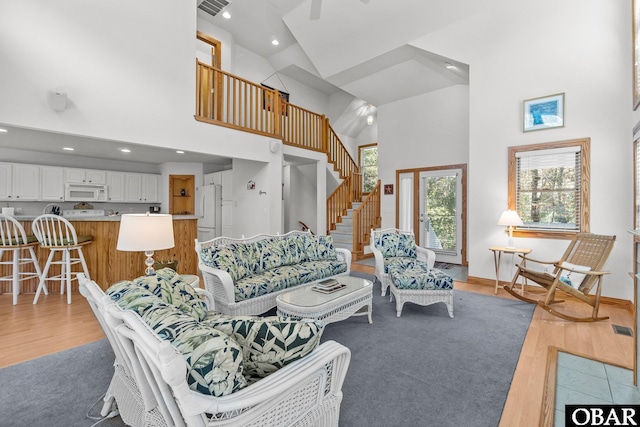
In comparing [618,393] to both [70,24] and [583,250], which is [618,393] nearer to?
[583,250]

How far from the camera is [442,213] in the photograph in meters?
6.23

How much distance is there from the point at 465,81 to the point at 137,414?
6.78 meters

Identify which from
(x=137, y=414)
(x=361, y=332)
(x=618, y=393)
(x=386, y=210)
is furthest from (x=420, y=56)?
(x=137, y=414)

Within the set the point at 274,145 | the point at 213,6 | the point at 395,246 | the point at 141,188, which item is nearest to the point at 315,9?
the point at 213,6

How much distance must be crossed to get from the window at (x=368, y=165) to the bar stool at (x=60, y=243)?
7.23 m

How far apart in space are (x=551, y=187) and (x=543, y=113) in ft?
3.48

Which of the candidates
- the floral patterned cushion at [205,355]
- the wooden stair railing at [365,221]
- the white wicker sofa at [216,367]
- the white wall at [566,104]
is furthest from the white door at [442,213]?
the floral patterned cushion at [205,355]

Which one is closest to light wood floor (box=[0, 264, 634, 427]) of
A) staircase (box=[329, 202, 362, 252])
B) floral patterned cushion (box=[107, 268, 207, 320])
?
floral patterned cushion (box=[107, 268, 207, 320])

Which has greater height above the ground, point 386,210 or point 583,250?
point 386,210

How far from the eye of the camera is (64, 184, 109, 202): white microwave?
19.1ft

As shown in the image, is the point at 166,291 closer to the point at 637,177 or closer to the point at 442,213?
the point at 637,177

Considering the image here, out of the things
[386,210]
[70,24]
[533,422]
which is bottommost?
[533,422]

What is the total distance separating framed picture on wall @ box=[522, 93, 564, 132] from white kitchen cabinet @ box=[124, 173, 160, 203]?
755cm

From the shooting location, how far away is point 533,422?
5.47ft
